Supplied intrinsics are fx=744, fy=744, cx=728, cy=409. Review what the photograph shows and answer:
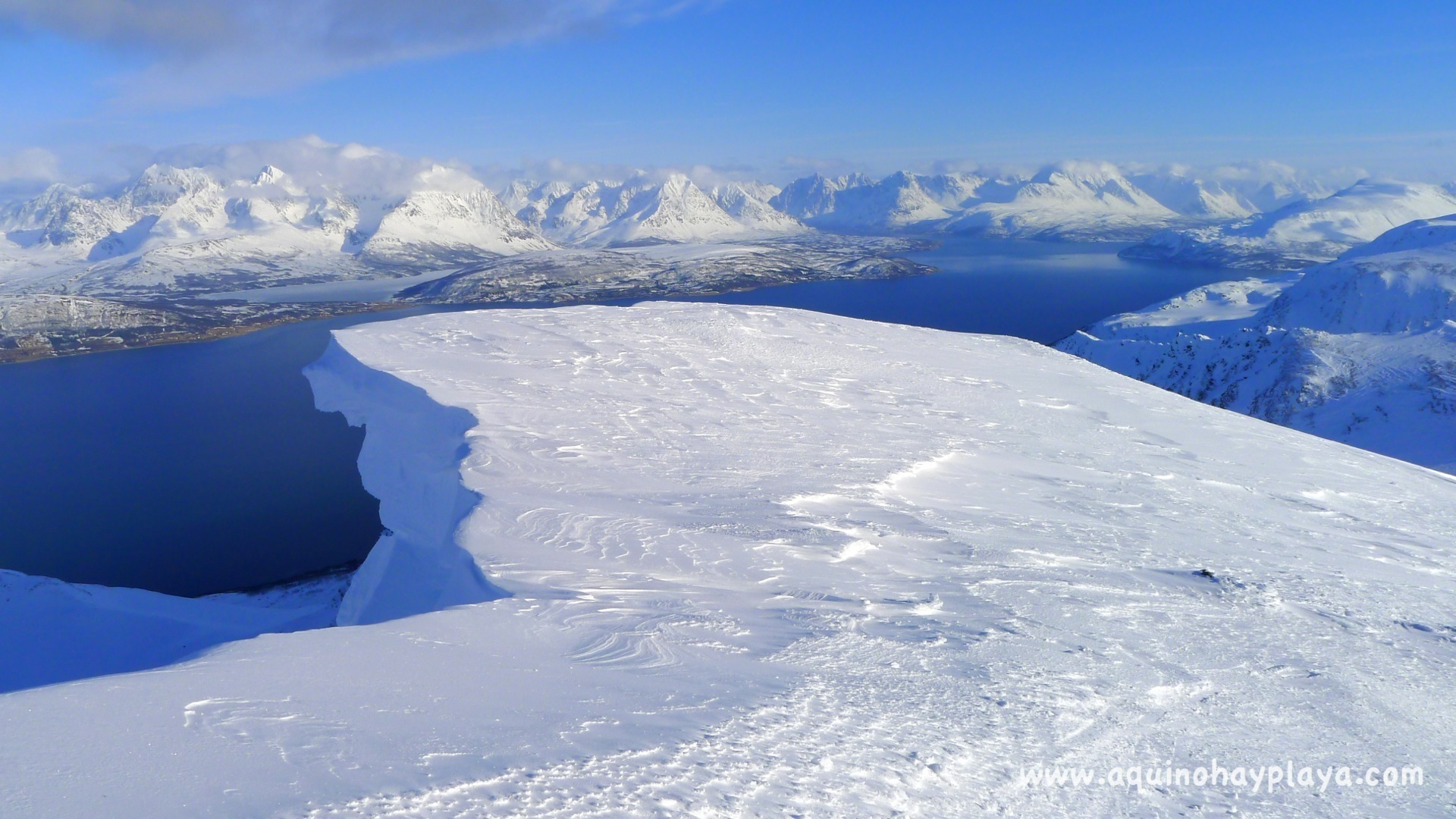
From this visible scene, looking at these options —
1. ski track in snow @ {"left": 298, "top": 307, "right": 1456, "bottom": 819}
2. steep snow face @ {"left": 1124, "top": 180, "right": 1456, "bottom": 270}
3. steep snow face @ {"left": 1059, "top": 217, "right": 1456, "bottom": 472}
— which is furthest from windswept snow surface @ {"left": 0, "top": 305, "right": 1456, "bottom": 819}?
steep snow face @ {"left": 1124, "top": 180, "right": 1456, "bottom": 270}

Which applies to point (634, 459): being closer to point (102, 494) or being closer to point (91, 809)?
point (91, 809)

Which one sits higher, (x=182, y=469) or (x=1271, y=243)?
(x=1271, y=243)

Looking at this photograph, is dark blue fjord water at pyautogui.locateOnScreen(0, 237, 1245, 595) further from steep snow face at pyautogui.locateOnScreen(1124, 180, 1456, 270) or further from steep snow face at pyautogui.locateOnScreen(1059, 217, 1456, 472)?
steep snow face at pyautogui.locateOnScreen(1124, 180, 1456, 270)

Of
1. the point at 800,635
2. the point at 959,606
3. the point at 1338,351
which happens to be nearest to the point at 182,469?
the point at 800,635

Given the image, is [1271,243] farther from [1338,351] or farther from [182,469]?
[182,469]

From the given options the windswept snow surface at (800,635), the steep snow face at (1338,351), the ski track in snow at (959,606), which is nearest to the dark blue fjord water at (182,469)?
the windswept snow surface at (800,635)
